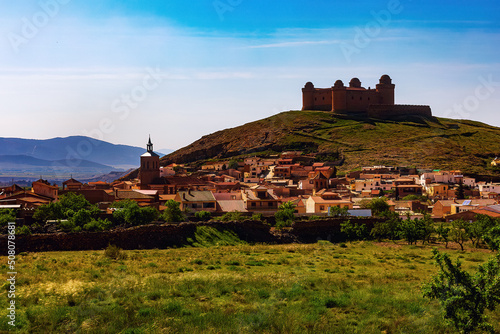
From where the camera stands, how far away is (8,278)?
16.6 meters

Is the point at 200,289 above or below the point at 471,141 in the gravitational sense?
below

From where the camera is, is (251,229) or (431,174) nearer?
(251,229)

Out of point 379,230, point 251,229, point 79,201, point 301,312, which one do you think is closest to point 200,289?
point 301,312

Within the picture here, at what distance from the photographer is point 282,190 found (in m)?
65.7

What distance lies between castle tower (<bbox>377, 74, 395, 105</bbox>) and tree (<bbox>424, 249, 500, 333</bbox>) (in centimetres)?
13407

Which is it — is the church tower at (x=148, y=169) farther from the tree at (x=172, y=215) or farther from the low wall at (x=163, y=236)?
the low wall at (x=163, y=236)

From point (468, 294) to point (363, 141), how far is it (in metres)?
106

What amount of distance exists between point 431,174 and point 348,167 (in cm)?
2226

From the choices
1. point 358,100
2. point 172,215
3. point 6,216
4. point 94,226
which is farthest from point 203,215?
point 358,100

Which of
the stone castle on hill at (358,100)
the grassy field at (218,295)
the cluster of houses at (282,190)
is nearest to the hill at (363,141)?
the stone castle on hill at (358,100)

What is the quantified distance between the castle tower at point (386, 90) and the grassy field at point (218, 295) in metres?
124

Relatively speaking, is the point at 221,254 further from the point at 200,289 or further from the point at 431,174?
the point at 431,174

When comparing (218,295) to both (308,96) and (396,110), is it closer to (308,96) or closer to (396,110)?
(396,110)

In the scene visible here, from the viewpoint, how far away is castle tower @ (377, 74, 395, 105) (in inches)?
5576
